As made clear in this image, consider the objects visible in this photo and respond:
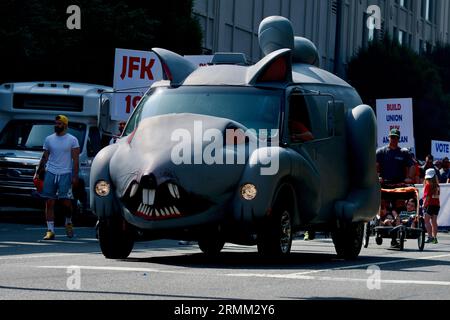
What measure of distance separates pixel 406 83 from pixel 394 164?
42.1 m

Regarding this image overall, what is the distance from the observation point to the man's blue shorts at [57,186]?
20031mm

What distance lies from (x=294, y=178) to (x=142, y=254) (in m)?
2.63

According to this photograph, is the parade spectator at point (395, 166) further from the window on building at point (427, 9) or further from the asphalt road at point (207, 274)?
the window on building at point (427, 9)

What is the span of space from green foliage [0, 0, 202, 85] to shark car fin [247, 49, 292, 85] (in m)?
13.5

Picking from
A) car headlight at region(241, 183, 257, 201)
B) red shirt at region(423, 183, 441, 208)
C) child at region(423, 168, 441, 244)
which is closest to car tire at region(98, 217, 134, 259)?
car headlight at region(241, 183, 257, 201)

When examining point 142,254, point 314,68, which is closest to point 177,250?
point 142,254

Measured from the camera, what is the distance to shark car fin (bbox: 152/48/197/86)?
53.2ft

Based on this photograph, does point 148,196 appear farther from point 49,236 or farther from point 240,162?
point 49,236

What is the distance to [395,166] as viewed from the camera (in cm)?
2020

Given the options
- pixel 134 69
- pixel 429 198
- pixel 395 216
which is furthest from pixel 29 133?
pixel 395 216

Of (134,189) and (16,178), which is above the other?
(134,189)
